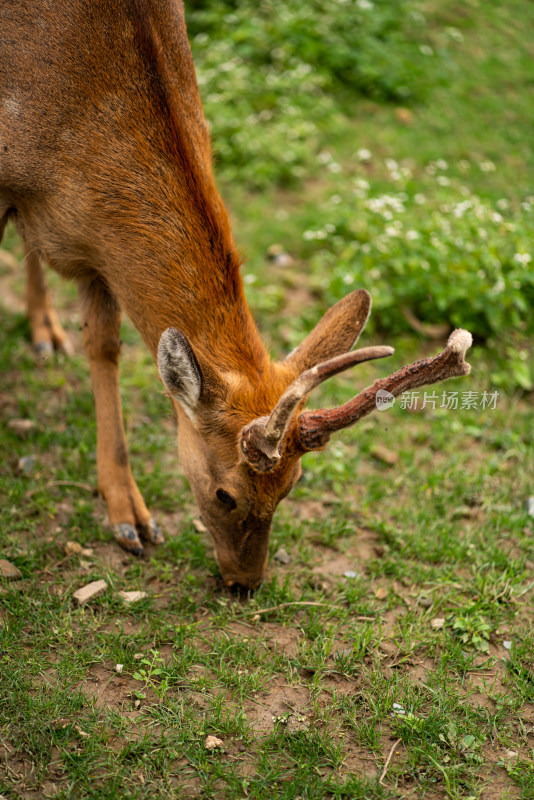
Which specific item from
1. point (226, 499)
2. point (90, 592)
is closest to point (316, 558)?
point (226, 499)

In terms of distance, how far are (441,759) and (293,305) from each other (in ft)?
13.8

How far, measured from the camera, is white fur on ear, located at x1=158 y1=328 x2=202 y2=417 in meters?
3.45

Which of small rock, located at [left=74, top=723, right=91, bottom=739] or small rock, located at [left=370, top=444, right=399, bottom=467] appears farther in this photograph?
small rock, located at [left=370, top=444, right=399, bottom=467]

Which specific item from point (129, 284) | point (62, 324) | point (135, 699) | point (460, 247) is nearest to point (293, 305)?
point (460, 247)

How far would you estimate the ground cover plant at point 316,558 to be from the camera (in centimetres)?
330

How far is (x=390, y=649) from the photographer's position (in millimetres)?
3965

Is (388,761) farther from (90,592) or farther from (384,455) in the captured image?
(384,455)

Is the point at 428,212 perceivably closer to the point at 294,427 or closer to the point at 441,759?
the point at 294,427

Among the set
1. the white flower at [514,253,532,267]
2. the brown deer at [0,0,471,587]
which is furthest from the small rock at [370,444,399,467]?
the white flower at [514,253,532,267]

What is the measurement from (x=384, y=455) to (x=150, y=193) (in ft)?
8.21

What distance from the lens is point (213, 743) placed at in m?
3.29

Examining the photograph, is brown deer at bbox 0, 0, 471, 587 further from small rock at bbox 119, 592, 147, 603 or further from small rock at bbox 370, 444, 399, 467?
small rock at bbox 370, 444, 399, 467

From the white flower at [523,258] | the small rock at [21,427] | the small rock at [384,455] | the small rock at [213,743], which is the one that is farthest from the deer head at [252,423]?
the white flower at [523,258]

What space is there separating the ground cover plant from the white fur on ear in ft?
3.76
